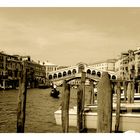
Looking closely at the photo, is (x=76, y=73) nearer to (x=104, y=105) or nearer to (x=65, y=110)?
(x=65, y=110)

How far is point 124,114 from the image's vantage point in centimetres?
389

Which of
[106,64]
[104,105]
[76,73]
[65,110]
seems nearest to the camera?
[104,105]

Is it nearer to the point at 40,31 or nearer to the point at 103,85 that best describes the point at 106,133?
the point at 103,85

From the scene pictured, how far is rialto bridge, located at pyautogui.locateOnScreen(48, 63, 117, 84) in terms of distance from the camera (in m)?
3.55

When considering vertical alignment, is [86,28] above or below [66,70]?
above

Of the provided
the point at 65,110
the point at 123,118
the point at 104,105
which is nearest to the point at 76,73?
the point at 65,110

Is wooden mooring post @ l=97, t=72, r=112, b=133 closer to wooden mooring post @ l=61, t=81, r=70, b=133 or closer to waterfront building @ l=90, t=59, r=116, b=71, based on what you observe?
waterfront building @ l=90, t=59, r=116, b=71

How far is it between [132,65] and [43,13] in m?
2.96

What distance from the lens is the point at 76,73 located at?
3797mm

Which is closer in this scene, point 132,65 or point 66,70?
point 66,70

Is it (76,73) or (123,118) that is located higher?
(76,73)

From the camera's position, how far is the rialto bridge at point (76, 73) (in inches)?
140
